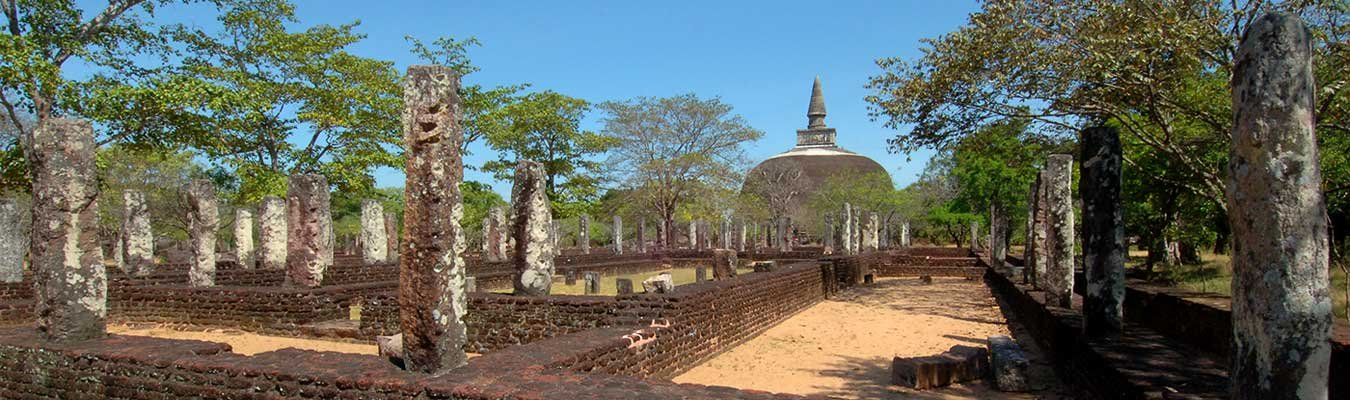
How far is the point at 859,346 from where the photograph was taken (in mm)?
9734

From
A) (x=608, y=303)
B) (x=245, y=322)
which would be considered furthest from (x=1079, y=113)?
(x=245, y=322)

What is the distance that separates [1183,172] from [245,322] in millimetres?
14725

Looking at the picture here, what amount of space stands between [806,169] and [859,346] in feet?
187

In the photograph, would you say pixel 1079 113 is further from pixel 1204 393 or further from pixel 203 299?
pixel 203 299

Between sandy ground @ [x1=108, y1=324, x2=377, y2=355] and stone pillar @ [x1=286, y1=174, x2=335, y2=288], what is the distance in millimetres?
1590

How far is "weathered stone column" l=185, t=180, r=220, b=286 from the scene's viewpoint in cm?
1291

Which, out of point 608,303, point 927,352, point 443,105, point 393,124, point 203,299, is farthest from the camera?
point 393,124

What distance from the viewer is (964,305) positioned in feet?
48.2

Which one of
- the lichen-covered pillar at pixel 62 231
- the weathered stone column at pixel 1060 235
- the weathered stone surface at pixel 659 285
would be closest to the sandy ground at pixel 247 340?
the lichen-covered pillar at pixel 62 231

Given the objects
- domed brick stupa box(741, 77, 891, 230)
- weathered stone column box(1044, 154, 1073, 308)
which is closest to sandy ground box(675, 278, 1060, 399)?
weathered stone column box(1044, 154, 1073, 308)

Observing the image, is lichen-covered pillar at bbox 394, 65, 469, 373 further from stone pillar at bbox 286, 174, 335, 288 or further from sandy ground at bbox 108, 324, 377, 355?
stone pillar at bbox 286, 174, 335, 288

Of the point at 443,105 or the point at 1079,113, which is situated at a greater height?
the point at 1079,113

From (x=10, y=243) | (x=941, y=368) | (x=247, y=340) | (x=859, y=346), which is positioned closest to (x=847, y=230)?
(x=859, y=346)

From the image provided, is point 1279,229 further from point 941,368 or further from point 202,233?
point 202,233
